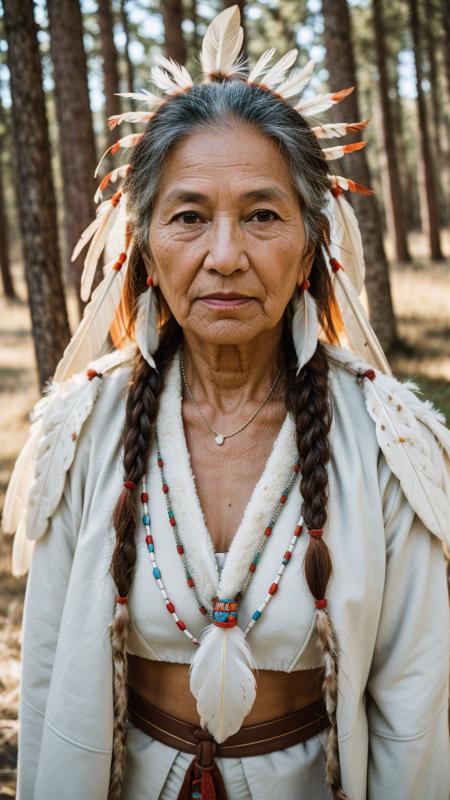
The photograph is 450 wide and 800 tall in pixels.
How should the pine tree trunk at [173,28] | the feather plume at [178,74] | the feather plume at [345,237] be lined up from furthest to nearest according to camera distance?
the pine tree trunk at [173,28] < the feather plume at [345,237] < the feather plume at [178,74]

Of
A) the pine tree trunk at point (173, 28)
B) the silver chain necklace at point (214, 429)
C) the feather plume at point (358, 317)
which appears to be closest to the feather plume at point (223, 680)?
the silver chain necklace at point (214, 429)

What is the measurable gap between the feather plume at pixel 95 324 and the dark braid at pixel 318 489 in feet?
1.95

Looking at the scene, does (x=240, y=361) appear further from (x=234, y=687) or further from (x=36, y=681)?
(x=36, y=681)

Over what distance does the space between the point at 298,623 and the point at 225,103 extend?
4.48 feet

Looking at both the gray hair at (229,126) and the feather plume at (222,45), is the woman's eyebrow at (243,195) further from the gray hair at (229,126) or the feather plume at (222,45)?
the feather plume at (222,45)

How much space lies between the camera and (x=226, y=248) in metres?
1.70

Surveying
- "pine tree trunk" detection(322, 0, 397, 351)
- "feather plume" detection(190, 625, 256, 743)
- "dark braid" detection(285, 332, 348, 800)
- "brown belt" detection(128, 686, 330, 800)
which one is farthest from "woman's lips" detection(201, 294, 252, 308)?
"pine tree trunk" detection(322, 0, 397, 351)

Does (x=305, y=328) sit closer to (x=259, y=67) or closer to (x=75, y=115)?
(x=259, y=67)

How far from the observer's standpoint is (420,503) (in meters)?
1.78

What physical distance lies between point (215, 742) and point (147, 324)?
119 cm

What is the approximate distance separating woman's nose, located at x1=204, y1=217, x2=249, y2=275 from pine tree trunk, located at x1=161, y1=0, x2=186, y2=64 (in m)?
6.70

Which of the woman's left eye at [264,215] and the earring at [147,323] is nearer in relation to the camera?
the woman's left eye at [264,215]

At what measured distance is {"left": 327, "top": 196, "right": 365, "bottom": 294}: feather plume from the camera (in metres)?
2.04

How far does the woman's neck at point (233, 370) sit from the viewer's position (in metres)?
1.96
